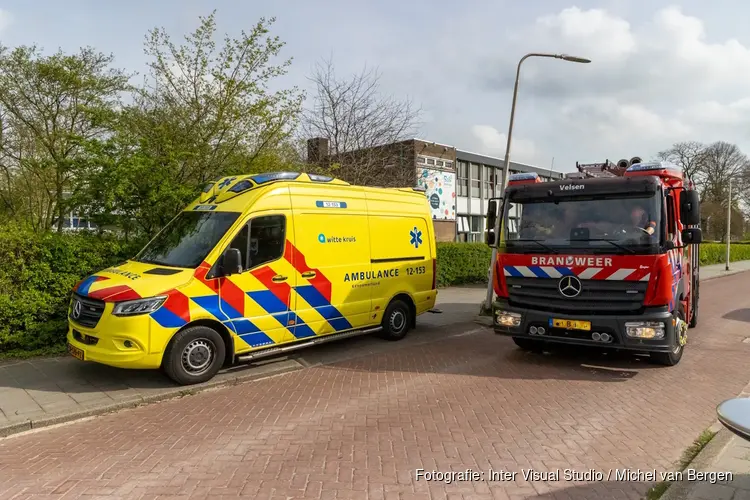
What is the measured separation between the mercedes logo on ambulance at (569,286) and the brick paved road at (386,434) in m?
1.08

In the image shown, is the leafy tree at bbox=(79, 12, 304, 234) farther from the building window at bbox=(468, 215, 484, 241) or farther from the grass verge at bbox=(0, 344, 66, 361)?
the building window at bbox=(468, 215, 484, 241)

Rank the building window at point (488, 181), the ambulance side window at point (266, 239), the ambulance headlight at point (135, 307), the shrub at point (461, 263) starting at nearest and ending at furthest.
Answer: the ambulance headlight at point (135, 307)
the ambulance side window at point (266, 239)
the shrub at point (461, 263)
the building window at point (488, 181)

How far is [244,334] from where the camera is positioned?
643 cm

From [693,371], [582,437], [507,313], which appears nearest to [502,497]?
[582,437]

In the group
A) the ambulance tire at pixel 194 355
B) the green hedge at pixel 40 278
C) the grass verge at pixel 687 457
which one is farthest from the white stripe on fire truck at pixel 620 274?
the green hedge at pixel 40 278

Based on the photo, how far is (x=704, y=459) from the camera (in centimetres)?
409

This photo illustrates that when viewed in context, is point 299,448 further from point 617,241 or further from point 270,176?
point 617,241

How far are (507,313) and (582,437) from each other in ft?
8.89

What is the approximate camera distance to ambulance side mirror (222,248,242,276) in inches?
240

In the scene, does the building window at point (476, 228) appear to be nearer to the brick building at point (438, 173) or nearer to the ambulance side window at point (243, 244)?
the brick building at point (438, 173)

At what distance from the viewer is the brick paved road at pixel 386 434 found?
12.1ft

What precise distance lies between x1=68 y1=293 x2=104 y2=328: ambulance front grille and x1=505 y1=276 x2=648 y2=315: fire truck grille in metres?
5.41

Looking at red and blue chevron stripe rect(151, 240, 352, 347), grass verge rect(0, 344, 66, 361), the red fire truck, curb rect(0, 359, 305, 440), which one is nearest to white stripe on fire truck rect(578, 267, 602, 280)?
the red fire truck

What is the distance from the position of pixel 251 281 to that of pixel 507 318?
3.64 metres
